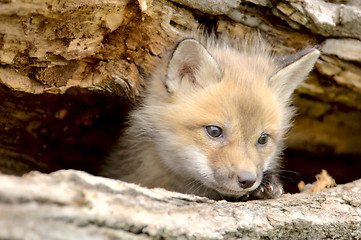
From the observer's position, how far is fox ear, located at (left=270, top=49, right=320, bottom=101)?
11.0 feet

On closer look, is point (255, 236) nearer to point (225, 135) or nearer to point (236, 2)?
point (225, 135)

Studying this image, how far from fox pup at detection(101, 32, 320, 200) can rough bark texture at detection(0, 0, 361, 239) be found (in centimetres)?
27

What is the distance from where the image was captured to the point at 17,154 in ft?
13.2

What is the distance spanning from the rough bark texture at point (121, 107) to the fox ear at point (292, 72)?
14.6 inches

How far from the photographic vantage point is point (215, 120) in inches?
119

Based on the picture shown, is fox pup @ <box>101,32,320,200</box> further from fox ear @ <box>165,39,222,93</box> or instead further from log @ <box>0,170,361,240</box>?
log @ <box>0,170,361,240</box>

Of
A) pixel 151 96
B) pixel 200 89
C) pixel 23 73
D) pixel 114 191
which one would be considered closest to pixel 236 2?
pixel 200 89

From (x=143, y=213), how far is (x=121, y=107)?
215 centimetres

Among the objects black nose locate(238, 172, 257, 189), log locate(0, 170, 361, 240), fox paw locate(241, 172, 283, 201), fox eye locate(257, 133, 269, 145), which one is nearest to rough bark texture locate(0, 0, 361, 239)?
log locate(0, 170, 361, 240)

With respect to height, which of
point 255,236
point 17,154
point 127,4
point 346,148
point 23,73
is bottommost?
point 17,154

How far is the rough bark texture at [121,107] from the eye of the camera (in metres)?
1.83

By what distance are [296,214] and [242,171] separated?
485 millimetres

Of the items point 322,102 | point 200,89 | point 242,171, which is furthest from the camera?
point 322,102

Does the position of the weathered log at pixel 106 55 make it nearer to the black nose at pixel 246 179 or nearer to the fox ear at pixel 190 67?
the fox ear at pixel 190 67
